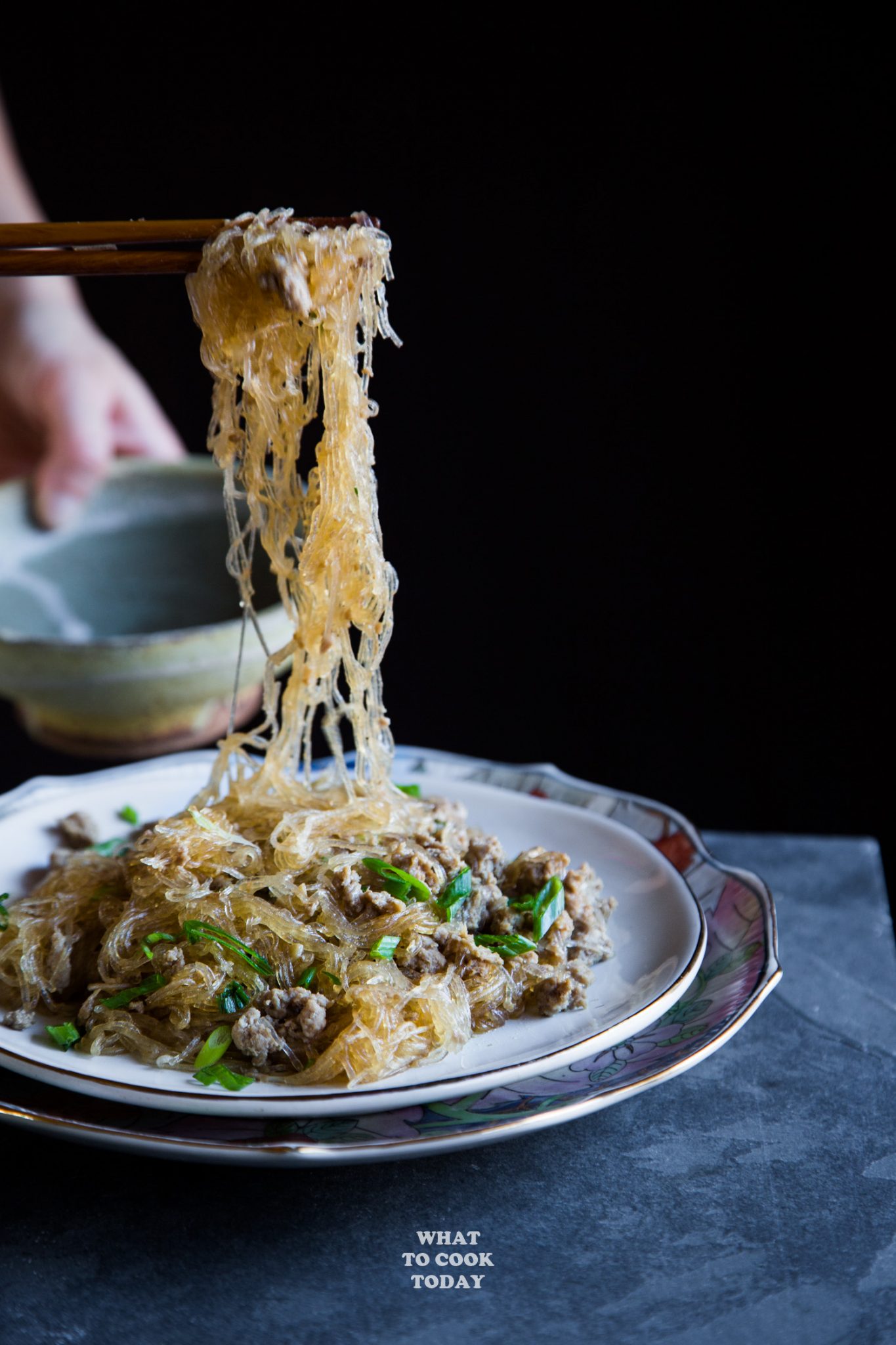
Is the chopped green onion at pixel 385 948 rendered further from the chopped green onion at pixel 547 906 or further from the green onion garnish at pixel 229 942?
the chopped green onion at pixel 547 906

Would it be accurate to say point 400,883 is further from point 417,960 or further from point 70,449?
point 70,449

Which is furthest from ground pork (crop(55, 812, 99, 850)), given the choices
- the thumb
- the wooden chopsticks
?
the thumb

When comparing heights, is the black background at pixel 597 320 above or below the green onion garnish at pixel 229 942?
above

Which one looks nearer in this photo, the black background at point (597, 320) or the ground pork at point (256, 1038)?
the ground pork at point (256, 1038)

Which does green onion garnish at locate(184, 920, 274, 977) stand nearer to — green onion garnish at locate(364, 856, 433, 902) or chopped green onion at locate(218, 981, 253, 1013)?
chopped green onion at locate(218, 981, 253, 1013)

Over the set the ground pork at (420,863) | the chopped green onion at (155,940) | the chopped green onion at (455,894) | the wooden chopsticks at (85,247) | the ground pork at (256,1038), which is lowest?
the ground pork at (256,1038)

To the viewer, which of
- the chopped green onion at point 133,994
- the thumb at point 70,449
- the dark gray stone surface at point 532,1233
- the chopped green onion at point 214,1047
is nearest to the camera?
the dark gray stone surface at point 532,1233

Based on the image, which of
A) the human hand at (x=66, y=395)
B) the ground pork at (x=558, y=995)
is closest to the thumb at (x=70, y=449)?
the human hand at (x=66, y=395)
